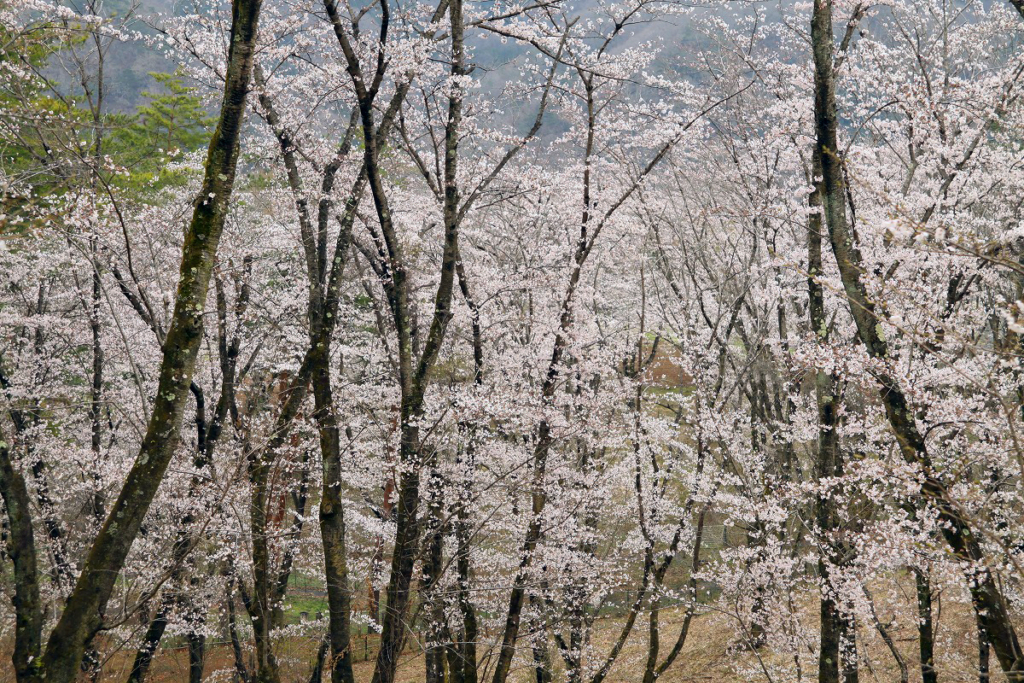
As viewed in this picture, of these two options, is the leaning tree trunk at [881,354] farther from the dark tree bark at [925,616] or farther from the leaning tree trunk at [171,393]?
the leaning tree trunk at [171,393]

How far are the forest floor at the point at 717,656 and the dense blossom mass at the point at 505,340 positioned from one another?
4.9 inches

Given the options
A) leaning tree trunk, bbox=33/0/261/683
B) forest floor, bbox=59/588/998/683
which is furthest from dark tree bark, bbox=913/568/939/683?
leaning tree trunk, bbox=33/0/261/683

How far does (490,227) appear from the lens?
16.7 m

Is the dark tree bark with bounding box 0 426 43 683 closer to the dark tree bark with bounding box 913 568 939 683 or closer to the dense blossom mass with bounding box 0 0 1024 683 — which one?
the dense blossom mass with bounding box 0 0 1024 683

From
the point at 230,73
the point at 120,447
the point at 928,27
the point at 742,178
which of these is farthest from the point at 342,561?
the point at 928,27

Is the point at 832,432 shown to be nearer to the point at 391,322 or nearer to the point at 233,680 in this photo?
the point at 391,322

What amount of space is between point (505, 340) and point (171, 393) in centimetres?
1024

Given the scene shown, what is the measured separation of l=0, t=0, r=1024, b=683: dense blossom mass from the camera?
619 centimetres

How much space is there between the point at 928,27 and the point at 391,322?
12.9 metres

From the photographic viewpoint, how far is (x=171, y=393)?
4246 millimetres

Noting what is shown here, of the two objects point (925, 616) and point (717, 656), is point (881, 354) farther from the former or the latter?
point (717, 656)

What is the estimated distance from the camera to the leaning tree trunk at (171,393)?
4008 mm

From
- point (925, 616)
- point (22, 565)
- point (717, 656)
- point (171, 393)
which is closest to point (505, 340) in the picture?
point (925, 616)

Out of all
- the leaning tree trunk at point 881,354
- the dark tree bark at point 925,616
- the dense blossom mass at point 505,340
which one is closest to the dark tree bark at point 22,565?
the dense blossom mass at point 505,340
